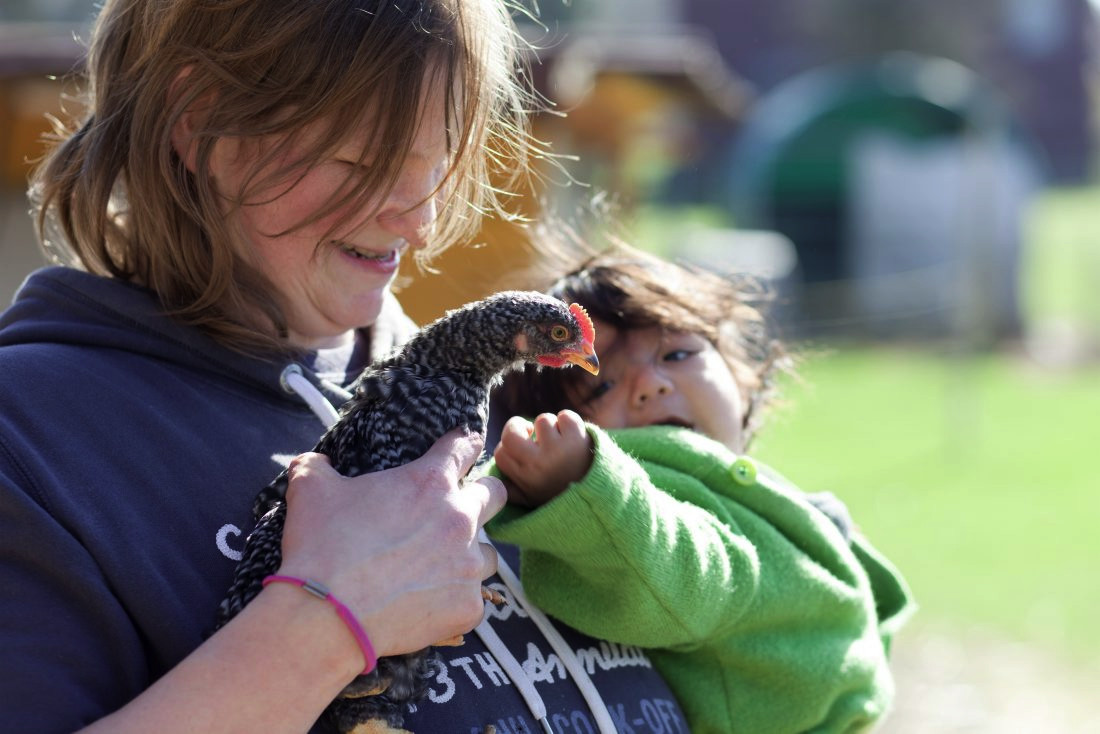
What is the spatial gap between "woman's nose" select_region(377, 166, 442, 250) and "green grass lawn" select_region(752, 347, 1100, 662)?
1341 millimetres

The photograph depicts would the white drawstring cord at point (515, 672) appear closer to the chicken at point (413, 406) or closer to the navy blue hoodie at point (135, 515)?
the navy blue hoodie at point (135, 515)

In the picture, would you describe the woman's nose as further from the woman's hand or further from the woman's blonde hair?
the woman's hand

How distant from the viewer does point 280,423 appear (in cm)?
192

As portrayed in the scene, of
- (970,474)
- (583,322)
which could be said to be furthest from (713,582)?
(970,474)

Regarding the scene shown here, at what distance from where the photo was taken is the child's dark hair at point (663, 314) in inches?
99.1

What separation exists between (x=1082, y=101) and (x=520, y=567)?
133 feet

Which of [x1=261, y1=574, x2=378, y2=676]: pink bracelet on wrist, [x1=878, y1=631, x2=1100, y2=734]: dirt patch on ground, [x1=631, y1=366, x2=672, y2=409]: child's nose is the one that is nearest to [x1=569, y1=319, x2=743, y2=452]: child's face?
[x1=631, y1=366, x2=672, y2=409]: child's nose

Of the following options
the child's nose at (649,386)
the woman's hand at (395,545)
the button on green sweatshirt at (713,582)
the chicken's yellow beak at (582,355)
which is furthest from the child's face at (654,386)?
the woman's hand at (395,545)

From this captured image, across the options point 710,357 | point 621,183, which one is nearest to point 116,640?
point 710,357

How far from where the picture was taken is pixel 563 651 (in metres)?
1.97

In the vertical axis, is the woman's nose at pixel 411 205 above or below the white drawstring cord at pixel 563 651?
above

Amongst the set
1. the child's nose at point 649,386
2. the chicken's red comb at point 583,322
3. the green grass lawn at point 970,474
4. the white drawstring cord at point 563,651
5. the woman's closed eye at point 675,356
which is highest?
the chicken's red comb at point 583,322

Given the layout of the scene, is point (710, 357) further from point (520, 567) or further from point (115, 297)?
point (115, 297)

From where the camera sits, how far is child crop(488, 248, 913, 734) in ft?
6.26
